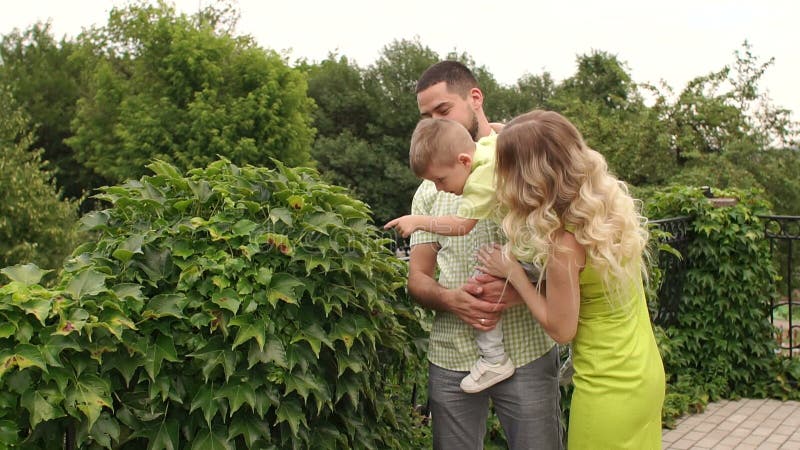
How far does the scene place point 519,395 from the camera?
2637mm

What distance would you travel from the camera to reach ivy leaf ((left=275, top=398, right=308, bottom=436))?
2.34m

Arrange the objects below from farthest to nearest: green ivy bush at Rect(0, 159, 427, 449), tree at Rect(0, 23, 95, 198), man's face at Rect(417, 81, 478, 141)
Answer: tree at Rect(0, 23, 95, 198)
man's face at Rect(417, 81, 478, 141)
green ivy bush at Rect(0, 159, 427, 449)

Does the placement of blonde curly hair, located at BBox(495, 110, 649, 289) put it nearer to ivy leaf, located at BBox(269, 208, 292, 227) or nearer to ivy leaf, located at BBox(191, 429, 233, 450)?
ivy leaf, located at BBox(269, 208, 292, 227)

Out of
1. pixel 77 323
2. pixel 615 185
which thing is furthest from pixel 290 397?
pixel 615 185

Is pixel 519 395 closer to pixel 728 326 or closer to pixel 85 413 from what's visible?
pixel 85 413

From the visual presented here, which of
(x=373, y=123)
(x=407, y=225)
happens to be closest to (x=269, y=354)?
(x=407, y=225)

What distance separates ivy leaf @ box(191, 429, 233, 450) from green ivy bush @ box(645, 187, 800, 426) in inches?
187

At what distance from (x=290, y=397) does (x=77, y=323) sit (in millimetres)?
682

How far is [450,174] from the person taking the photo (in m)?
2.58

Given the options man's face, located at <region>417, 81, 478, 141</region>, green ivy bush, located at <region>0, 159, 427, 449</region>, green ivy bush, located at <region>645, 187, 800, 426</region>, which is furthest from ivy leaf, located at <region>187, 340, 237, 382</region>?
green ivy bush, located at <region>645, 187, 800, 426</region>

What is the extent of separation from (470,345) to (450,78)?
1033 millimetres

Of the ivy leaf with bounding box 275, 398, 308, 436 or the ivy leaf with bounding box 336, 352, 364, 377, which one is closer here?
the ivy leaf with bounding box 275, 398, 308, 436

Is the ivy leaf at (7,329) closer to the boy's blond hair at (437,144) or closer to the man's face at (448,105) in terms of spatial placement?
the boy's blond hair at (437,144)

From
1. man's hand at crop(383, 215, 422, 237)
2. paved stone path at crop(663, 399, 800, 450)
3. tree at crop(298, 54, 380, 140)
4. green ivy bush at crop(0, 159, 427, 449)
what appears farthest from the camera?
tree at crop(298, 54, 380, 140)
